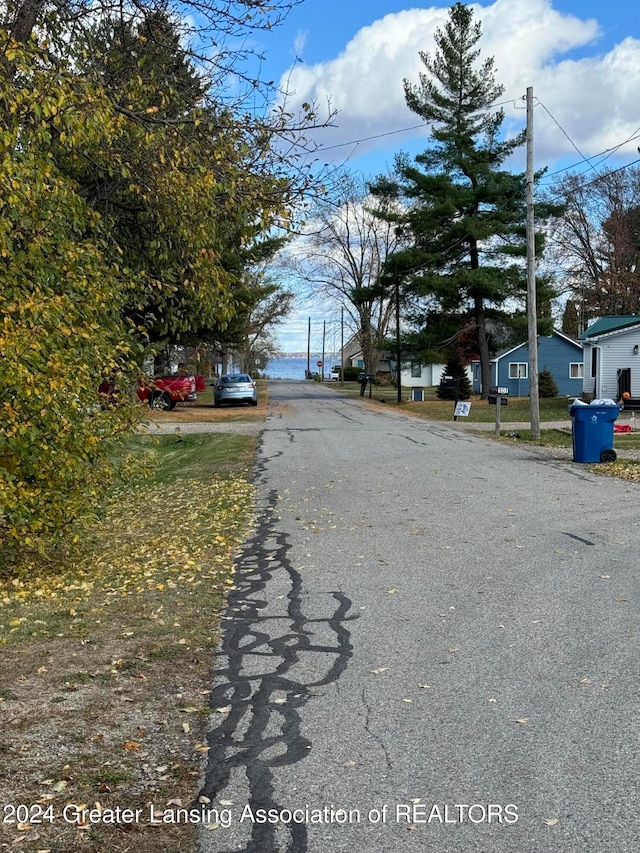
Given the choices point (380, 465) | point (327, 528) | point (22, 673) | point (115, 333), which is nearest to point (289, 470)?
point (380, 465)

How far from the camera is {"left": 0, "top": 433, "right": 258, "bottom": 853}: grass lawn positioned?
3.36m

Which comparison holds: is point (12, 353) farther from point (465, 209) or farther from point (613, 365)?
point (465, 209)

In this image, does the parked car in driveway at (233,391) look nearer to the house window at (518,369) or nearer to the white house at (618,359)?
the white house at (618,359)

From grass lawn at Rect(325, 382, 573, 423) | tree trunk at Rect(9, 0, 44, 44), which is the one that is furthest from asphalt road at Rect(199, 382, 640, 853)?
grass lawn at Rect(325, 382, 573, 423)

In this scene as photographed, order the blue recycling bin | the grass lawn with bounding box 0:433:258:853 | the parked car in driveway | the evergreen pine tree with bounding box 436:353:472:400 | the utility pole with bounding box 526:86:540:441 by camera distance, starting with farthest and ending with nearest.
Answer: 1. the evergreen pine tree with bounding box 436:353:472:400
2. the parked car in driveway
3. the utility pole with bounding box 526:86:540:441
4. the blue recycling bin
5. the grass lawn with bounding box 0:433:258:853

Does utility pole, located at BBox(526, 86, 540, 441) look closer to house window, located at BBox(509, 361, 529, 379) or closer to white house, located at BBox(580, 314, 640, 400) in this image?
white house, located at BBox(580, 314, 640, 400)

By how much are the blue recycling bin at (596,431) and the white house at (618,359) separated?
20393 mm

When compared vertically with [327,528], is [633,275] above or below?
above

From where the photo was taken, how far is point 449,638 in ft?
18.1

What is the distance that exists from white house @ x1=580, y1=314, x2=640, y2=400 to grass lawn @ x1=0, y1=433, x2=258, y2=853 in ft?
95.7

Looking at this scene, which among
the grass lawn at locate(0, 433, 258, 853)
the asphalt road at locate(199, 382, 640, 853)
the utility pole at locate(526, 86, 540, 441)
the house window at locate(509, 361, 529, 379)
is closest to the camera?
the asphalt road at locate(199, 382, 640, 853)

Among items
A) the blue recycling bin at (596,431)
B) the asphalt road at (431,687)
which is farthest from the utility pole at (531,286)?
the asphalt road at (431,687)

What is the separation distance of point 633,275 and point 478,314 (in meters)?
18.3

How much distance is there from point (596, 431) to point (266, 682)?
12250mm
